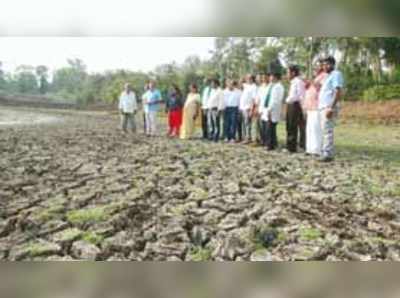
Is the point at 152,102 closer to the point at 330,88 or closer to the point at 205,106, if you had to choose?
the point at 205,106

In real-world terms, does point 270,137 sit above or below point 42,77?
below

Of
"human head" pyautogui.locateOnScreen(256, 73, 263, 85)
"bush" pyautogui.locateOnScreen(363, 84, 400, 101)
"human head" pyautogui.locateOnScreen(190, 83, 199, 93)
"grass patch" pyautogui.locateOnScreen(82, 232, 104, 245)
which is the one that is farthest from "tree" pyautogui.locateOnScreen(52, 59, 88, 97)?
"bush" pyautogui.locateOnScreen(363, 84, 400, 101)

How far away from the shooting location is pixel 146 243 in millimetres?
2668

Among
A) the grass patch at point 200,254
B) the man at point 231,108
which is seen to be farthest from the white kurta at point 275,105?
the grass patch at point 200,254

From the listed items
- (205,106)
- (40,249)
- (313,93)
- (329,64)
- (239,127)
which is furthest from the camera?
(239,127)

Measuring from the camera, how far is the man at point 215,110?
2.91 m

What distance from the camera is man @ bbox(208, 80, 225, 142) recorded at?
2.91 meters

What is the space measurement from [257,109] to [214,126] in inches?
7.2

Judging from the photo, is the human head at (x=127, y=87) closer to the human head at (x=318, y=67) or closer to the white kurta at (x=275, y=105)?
the white kurta at (x=275, y=105)

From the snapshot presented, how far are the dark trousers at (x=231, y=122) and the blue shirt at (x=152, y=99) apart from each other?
0.29 metres

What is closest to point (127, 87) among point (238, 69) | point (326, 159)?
point (238, 69)

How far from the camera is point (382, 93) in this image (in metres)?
2.79

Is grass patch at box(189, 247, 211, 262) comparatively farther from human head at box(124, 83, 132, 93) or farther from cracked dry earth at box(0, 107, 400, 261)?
human head at box(124, 83, 132, 93)

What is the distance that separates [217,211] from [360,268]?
20.5 inches
